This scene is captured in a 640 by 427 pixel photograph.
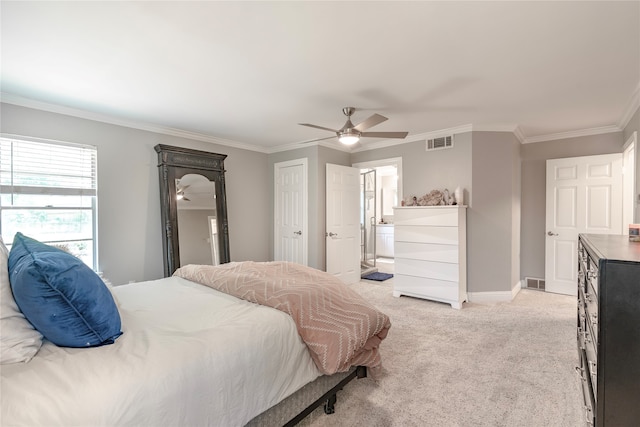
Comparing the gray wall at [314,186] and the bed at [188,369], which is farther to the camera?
the gray wall at [314,186]

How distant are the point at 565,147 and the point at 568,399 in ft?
13.2

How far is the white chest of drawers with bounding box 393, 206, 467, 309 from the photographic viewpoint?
3990 millimetres

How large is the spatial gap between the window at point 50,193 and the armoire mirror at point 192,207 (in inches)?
30.7

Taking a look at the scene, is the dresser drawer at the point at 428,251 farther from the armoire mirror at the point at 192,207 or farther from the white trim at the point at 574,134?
the armoire mirror at the point at 192,207

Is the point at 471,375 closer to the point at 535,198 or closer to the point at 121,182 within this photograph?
the point at 535,198

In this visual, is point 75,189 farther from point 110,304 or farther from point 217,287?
point 110,304

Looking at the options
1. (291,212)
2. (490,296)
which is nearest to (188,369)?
(291,212)

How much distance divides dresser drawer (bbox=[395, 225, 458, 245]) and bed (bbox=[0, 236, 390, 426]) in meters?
2.34

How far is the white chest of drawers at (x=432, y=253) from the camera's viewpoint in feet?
13.1

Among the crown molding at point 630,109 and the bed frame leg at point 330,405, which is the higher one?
the crown molding at point 630,109

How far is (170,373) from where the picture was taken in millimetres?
1174

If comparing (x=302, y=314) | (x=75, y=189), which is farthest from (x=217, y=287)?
(x=75, y=189)

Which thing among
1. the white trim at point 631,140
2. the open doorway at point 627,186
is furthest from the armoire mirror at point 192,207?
the open doorway at point 627,186

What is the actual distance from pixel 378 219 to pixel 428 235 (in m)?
4.46
